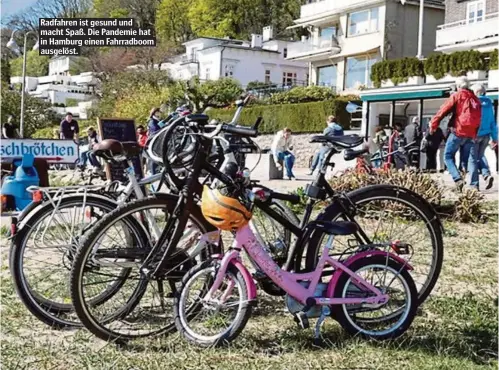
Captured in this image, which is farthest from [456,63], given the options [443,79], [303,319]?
[303,319]

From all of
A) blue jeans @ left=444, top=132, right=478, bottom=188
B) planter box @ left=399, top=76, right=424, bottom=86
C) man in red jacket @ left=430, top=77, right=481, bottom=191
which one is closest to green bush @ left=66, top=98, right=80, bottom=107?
man in red jacket @ left=430, top=77, right=481, bottom=191

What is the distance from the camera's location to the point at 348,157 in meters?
3.51

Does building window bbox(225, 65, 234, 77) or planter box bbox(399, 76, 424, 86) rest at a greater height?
planter box bbox(399, 76, 424, 86)

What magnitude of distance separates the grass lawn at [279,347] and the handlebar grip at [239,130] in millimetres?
1006

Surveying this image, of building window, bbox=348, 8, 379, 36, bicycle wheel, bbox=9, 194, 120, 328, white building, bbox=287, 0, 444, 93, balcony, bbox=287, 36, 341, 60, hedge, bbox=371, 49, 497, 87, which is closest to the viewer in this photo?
bicycle wheel, bbox=9, 194, 120, 328

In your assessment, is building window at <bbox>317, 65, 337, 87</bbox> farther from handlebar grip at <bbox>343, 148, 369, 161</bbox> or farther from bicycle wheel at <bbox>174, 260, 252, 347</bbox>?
bicycle wheel at <bbox>174, 260, 252, 347</bbox>

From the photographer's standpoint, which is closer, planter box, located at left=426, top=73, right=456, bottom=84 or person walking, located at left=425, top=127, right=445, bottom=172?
person walking, located at left=425, top=127, right=445, bottom=172

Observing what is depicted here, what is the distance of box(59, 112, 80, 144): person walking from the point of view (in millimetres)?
5160

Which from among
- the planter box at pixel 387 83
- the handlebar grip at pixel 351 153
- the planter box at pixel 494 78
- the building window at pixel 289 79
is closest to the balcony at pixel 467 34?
the planter box at pixel 387 83

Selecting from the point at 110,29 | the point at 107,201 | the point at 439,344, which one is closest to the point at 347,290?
the point at 439,344

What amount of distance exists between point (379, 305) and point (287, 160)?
40.0ft

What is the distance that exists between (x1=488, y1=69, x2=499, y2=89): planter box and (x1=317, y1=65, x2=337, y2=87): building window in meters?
16.5

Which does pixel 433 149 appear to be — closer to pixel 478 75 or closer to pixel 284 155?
pixel 284 155

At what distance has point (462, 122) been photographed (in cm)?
879
